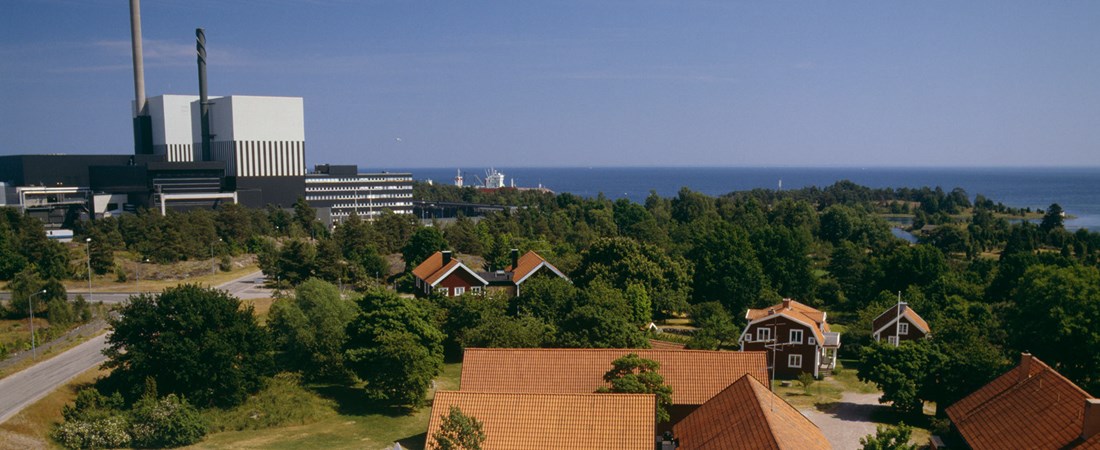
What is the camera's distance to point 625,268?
148 feet

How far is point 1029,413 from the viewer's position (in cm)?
2061

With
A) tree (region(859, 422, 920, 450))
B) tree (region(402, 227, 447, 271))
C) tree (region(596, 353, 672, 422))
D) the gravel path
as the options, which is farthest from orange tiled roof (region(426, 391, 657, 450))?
tree (region(402, 227, 447, 271))

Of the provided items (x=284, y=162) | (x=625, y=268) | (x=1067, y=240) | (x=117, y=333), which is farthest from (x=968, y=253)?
(x=284, y=162)

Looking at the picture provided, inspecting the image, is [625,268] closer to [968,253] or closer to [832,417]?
[832,417]

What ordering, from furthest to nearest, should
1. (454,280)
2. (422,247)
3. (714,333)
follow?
1. (422,247)
2. (454,280)
3. (714,333)

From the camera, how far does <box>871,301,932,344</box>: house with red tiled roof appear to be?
124 feet

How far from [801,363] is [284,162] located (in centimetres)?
9303

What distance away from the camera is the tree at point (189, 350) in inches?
1195

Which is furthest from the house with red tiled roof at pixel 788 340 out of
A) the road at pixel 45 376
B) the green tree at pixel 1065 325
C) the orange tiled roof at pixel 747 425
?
the road at pixel 45 376

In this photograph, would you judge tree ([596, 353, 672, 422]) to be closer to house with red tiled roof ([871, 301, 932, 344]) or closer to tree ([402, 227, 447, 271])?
house with red tiled roof ([871, 301, 932, 344])

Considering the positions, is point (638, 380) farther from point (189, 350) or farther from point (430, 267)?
point (430, 267)

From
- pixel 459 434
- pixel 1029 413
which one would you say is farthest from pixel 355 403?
pixel 1029 413

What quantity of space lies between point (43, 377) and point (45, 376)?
0.52 ft

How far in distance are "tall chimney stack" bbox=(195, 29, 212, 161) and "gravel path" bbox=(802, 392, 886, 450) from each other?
104m
